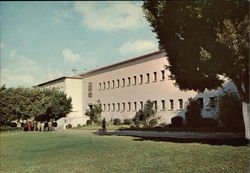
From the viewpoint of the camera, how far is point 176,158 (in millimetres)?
11438

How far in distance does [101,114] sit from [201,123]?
1017 inches

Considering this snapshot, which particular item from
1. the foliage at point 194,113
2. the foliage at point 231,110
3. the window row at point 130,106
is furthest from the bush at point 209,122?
the window row at point 130,106

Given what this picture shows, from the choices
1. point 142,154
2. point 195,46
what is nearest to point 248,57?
point 195,46

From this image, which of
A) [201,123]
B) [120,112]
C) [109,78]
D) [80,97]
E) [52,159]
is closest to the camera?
[52,159]

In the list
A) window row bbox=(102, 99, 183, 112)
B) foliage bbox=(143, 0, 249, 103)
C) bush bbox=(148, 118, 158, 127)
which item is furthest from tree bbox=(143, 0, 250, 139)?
bush bbox=(148, 118, 158, 127)

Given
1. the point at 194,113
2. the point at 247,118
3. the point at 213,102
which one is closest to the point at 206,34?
the point at 247,118

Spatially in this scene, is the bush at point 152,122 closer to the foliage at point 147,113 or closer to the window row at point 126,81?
the foliage at point 147,113

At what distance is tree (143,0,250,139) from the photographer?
A: 12.9 meters

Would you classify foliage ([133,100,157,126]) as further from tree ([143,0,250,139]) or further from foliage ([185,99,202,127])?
tree ([143,0,250,139])

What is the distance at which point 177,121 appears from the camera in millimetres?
34406

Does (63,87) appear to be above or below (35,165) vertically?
above

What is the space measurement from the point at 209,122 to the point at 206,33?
1871 cm

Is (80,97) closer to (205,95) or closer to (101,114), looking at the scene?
(101,114)

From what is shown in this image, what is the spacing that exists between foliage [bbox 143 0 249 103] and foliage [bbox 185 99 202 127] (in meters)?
17.1
